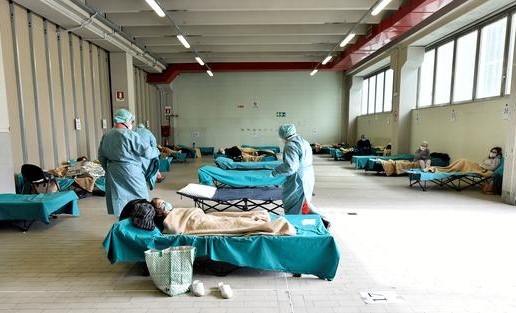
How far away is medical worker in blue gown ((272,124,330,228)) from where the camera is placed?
3682mm

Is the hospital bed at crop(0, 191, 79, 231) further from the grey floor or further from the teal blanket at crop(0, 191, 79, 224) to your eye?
the grey floor

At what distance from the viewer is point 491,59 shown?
7246 millimetres

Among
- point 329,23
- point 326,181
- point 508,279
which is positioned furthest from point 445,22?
point 508,279

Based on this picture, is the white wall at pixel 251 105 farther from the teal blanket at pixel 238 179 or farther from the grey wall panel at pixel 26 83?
the teal blanket at pixel 238 179

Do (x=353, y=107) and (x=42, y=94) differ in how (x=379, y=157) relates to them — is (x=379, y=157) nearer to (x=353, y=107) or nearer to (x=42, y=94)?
(x=353, y=107)

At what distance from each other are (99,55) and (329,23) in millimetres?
6874

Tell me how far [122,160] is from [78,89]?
6.12 meters

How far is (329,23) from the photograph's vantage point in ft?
28.4

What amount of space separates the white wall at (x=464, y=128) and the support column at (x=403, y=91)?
38 cm

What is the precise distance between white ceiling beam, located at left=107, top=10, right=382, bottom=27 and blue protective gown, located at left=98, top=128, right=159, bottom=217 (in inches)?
217

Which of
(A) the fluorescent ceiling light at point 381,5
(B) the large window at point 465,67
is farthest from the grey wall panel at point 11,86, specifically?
(B) the large window at point 465,67

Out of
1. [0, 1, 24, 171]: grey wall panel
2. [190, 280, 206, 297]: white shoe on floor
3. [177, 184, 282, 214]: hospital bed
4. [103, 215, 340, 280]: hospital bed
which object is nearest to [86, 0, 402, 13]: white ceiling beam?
[0, 1, 24, 171]: grey wall panel

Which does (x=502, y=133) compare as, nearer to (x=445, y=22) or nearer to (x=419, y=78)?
(x=445, y=22)

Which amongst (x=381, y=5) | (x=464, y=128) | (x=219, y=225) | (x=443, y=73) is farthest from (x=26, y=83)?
(x=443, y=73)
